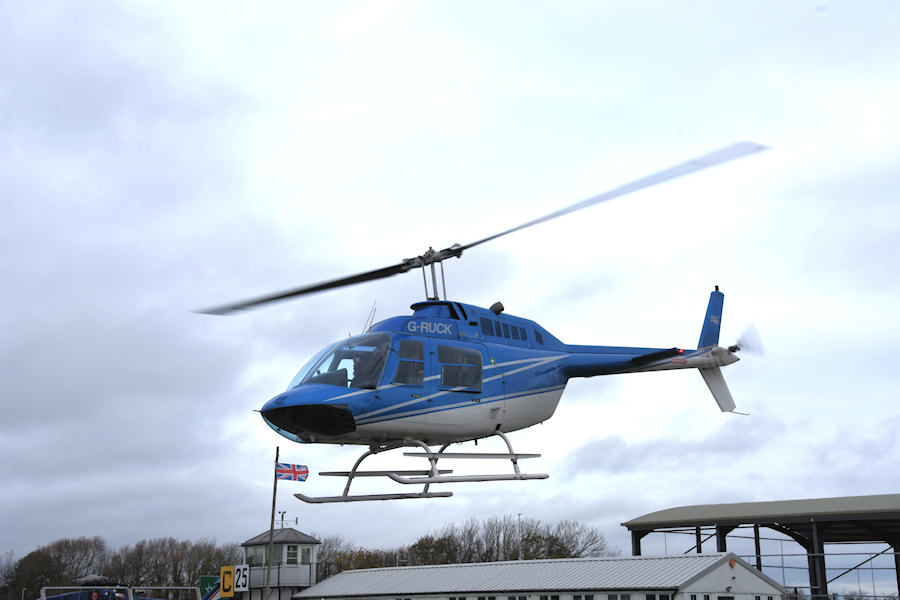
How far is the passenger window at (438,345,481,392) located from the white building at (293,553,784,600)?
18.5m

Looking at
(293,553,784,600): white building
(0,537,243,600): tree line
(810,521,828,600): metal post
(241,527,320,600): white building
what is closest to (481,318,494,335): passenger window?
(293,553,784,600): white building

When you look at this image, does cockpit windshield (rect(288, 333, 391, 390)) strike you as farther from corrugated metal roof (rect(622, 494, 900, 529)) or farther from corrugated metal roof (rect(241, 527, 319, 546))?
corrugated metal roof (rect(241, 527, 319, 546))

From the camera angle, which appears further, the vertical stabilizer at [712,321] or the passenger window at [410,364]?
the vertical stabilizer at [712,321]

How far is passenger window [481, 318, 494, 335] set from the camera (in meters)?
20.3

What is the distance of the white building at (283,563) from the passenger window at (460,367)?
37.0 meters

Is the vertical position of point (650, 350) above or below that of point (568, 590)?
above

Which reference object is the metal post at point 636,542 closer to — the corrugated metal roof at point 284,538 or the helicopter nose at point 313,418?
the corrugated metal roof at point 284,538

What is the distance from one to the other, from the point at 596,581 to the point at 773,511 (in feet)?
32.4

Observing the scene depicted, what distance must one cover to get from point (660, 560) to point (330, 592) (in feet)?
70.2

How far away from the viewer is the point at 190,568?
317 feet

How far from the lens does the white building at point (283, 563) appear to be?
53188 millimetres

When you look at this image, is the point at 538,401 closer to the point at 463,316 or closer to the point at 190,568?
the point at 463,316

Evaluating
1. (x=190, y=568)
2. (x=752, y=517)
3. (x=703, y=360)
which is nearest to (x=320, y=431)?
(x=703, y=360)

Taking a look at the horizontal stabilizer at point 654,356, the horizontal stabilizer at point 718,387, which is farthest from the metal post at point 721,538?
the horizontal stabilizer at point 654,356
